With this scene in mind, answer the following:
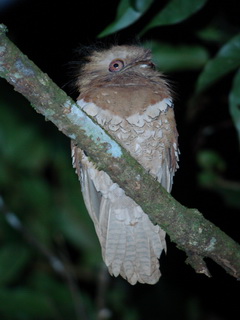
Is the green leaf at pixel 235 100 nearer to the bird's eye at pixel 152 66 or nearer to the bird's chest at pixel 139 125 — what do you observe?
the bird's chest at pixel 139 125

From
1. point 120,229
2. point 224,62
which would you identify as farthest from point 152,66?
point 120,229

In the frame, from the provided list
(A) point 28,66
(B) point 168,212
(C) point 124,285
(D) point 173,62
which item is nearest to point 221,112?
(D) point 173,62

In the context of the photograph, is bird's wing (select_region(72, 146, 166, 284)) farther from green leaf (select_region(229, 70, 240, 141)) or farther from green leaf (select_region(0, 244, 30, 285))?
green leaf (select_region(0, 244, 30, 285))

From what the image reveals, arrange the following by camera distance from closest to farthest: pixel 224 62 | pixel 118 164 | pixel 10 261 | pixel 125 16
A: pixel 118 164, pixel 125 16, pixel 224 62, pixel 10 261

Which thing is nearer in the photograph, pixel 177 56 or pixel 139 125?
pixel 139 125

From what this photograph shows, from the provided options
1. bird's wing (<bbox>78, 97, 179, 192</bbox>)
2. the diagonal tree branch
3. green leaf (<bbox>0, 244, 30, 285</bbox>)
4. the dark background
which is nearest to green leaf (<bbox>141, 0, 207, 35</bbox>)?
bird's wing (<bbox>78, 97, 179, 192</bbox>)

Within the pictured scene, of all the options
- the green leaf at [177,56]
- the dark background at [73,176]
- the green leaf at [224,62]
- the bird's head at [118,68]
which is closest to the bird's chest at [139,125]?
the bird's head at [118,68]

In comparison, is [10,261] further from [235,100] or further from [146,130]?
[235,100]
